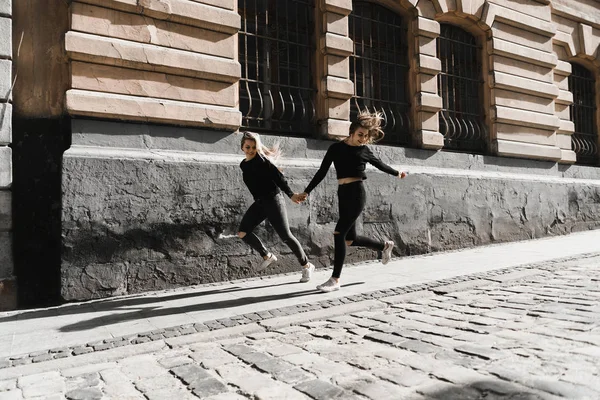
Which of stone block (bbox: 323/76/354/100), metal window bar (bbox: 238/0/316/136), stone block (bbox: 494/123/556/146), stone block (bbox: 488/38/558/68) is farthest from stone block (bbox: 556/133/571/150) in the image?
metal window bar (bbox: 238/0/316/136)

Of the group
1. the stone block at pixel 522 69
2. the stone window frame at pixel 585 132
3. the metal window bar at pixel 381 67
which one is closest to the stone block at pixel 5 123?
the metal window bar at pixel 381 67

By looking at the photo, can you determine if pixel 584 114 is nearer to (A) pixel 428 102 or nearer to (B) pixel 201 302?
(A) pixel 428 102

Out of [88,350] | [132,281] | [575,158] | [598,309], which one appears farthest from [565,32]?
[88,350]

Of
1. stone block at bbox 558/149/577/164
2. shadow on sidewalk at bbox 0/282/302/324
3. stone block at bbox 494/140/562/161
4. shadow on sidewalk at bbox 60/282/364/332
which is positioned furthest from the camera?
stone block at bbox 558/149/577/164

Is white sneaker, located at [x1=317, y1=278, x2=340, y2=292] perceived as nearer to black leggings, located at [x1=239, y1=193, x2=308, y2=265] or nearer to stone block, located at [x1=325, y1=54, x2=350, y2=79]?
black leggings, located at [x1=239, y1=193, x2=308, y2=265]

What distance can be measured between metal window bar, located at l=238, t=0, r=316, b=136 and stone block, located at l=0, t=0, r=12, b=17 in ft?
9.55

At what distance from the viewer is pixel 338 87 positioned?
7531 millimetres

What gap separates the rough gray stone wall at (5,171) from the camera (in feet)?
16.8

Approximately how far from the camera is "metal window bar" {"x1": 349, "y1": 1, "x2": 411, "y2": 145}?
27.5 ft

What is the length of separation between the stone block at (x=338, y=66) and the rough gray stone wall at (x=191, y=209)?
1.15m

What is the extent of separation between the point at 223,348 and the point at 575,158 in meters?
10.4

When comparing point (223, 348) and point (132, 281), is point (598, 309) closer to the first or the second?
point (223, 348)

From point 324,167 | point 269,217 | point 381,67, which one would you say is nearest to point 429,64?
point 381,67

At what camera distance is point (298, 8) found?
7668mm
